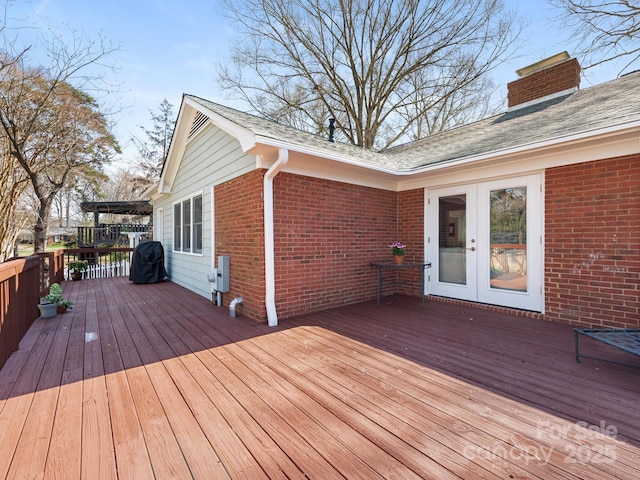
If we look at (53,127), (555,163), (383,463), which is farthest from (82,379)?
(53,127)

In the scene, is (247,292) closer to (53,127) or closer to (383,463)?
(383,463)

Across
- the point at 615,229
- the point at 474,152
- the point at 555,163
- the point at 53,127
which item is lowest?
the point at 615,229

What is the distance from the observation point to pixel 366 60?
11.6 meters

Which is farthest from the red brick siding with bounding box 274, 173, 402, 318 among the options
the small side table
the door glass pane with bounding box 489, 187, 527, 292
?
the door glass pane with bounding box 489, 187, 527, 292

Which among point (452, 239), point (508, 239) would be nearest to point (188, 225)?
point (452, 239)

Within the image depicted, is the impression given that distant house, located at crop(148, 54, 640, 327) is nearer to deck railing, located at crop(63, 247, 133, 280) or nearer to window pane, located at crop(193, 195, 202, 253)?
window pane, located at crop(193, 195, 202, 253)

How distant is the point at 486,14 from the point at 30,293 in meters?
13.6

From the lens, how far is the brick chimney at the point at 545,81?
6.13 metres

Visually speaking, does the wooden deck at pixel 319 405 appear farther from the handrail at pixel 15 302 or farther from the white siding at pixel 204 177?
the white siding at pixel 204 177

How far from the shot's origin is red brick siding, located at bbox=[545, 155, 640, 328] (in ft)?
11.5

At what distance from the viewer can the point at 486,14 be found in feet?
31.3

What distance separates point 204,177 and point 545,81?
7.69 m

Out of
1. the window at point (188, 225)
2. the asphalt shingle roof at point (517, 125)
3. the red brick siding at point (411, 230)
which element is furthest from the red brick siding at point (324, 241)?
the window at point (188, 225)

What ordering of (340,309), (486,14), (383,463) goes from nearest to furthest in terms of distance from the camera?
(383,463) → (340,309) → (486,14)
